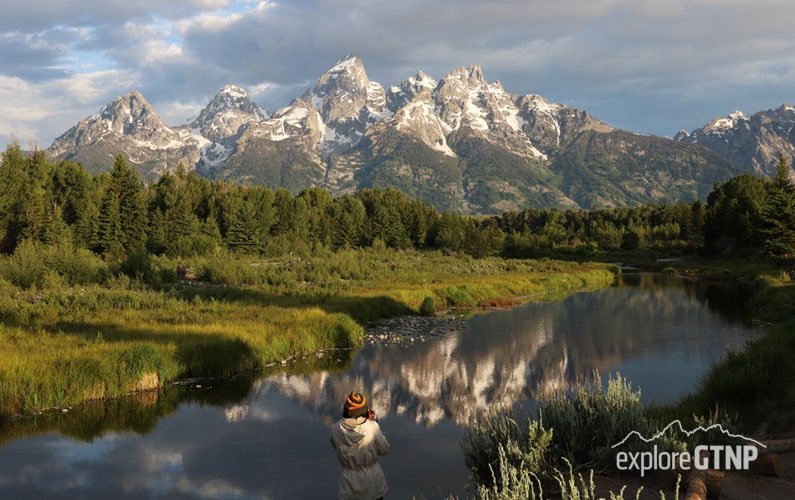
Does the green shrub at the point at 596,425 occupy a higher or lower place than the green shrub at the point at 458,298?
higher

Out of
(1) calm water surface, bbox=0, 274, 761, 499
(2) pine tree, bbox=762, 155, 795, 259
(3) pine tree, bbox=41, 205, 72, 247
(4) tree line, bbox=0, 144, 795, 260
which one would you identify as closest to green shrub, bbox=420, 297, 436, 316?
(1) calm water surface, bbox=0, 274, 761, 499

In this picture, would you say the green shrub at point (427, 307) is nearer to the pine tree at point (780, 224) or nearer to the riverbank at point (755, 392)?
the riverbank at point (755, 392)

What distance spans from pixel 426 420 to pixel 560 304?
3408 cm

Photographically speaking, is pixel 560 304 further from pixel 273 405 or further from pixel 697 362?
pixel 273 405

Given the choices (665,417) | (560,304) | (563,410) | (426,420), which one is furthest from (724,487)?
(560,304)

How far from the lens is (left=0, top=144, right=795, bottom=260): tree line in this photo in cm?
7069

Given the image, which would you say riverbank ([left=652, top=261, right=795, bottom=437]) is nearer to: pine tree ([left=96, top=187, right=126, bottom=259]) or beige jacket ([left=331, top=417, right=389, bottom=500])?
beige jacket ([left=331, top=417, right=389, bottom=500])

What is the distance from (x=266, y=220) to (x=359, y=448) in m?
95.0

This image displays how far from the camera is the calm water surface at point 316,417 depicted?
1505 centimetres

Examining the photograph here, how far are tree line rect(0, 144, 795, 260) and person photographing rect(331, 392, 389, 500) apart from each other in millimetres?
50250

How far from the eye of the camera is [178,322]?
3061 cm

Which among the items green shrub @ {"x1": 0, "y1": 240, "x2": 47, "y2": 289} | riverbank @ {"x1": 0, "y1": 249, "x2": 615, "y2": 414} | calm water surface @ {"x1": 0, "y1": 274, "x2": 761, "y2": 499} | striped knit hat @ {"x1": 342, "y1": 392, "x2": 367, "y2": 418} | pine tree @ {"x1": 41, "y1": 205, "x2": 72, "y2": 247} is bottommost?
calm water surface @ {"x1": 0, "y1": 274, "x2": 761, "y2": 499}

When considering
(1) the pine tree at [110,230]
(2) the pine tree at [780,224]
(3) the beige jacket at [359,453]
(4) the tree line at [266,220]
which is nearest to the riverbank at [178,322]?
(3) the beige jacket at [359,453]

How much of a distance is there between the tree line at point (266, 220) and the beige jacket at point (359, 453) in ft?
165
